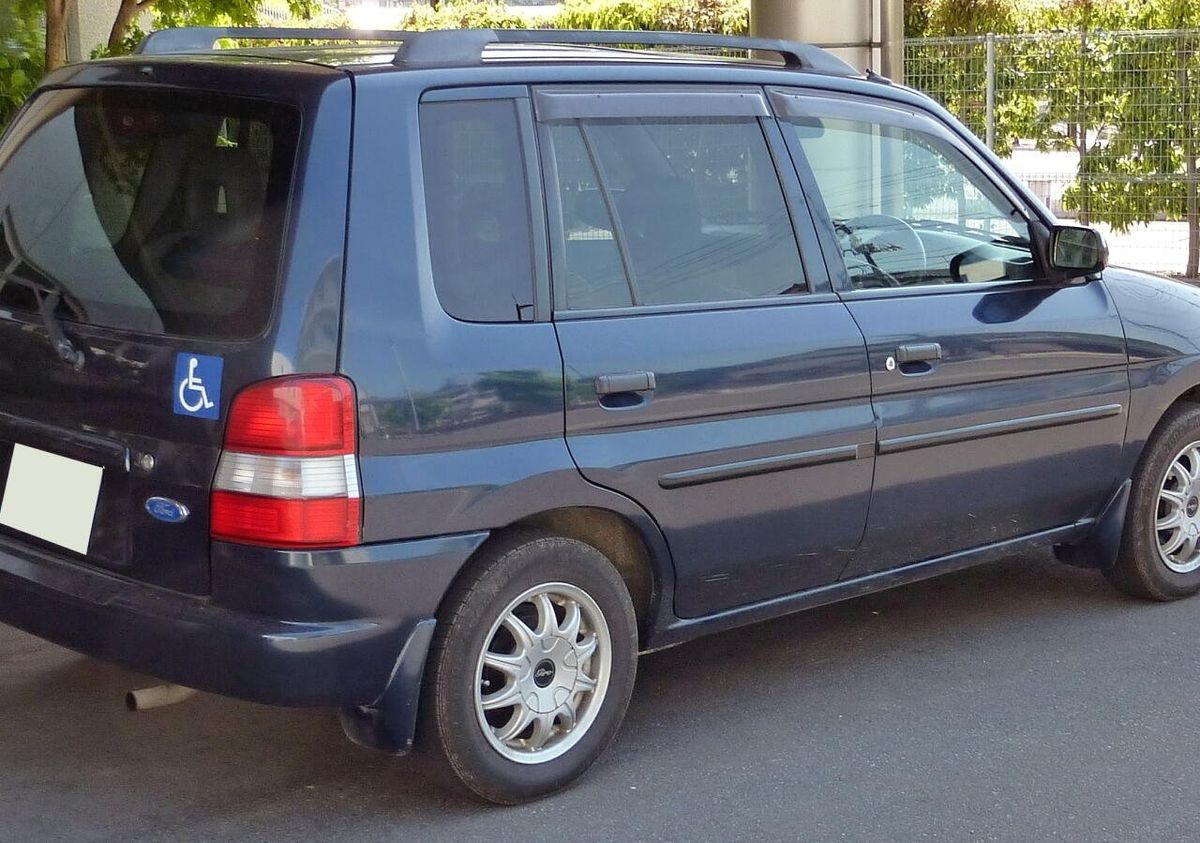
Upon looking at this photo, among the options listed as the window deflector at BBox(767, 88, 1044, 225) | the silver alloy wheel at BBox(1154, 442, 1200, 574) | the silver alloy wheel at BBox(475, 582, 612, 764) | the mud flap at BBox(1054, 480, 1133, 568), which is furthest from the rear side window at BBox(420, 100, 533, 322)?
the silver alloy wheel at BBox(1154, 442, 1200, 574)

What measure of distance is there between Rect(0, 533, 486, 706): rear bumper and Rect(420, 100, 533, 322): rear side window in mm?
570

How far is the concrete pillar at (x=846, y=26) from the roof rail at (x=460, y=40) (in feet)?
18.7

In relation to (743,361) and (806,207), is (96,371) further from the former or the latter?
(806,207)

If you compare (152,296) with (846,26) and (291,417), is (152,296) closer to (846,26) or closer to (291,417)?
(291,417)

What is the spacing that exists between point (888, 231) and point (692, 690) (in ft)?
4.88

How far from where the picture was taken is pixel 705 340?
4156 millimetres

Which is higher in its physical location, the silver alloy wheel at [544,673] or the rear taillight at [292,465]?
the rear taillight at [292,465]

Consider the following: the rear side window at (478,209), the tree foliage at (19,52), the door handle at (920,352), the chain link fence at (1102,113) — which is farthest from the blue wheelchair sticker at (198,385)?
the chain link fence at (1102,113)

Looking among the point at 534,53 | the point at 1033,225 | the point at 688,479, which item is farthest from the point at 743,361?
the point at 1033,225

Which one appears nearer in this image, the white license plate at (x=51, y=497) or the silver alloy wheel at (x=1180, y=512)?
the white license plate at (x=51, y=497)

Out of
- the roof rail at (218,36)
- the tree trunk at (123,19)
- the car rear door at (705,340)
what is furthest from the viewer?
the tree trunk at (123,19)

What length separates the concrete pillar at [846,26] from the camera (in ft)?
34.2

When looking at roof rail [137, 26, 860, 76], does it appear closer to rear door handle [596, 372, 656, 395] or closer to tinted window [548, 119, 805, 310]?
tinted window [548, 119, 805, 310]

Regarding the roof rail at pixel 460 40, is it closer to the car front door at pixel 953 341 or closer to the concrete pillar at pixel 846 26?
the car front door at pixel 953 341
